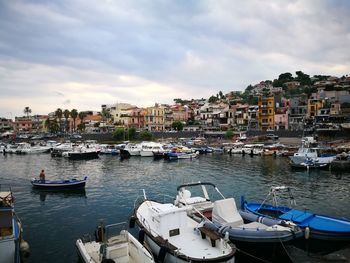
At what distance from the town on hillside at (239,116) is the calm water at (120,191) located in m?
46.5

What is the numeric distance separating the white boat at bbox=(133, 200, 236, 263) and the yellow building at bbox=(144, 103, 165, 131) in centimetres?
11495

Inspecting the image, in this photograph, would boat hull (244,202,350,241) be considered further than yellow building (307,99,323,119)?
No

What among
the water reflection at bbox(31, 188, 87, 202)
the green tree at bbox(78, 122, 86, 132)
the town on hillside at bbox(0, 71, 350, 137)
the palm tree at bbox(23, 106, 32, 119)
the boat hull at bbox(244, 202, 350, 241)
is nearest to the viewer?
the boat hull at bbox(244, 202, 350, 241)

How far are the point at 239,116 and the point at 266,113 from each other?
14.7 meters

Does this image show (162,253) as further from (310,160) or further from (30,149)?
(30,149)

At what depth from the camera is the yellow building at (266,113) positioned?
105875mm

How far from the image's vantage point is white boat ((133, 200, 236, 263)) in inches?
580

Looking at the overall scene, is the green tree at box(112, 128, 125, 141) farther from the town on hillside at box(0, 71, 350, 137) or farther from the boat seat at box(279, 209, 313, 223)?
the boat seat at box(279, 209, 313, 223)

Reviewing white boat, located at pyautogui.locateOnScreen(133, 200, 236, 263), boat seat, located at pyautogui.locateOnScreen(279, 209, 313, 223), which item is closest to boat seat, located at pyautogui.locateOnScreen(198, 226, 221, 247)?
white boat, located at pyautogui.locateOnScreen(133, 200, 236, 263)

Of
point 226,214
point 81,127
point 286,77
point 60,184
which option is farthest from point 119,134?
point 286,77

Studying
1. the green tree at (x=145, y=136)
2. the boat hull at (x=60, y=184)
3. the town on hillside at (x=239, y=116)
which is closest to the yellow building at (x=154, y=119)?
the town on hillside at (x=239, y=116)

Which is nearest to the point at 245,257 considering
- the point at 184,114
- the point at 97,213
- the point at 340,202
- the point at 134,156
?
the point at 97,213

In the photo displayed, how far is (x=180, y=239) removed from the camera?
54.4 ft

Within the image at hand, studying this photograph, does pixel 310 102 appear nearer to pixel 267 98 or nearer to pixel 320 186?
pixel 267 98
